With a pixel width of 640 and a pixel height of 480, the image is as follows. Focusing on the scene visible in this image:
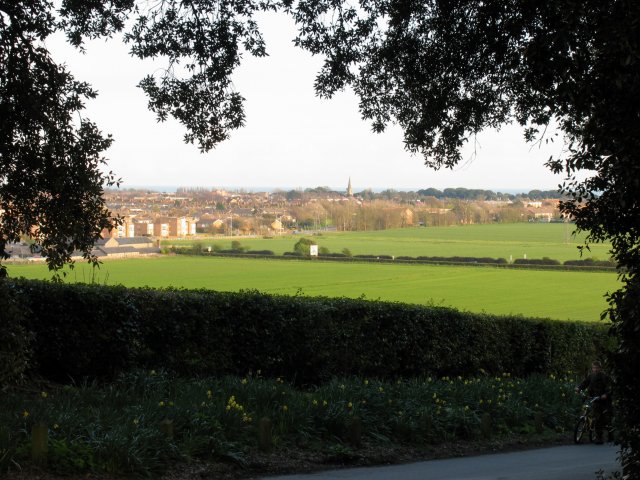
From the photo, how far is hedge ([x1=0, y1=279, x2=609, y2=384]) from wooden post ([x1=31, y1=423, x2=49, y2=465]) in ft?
10.8

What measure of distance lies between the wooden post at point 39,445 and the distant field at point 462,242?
58.7m

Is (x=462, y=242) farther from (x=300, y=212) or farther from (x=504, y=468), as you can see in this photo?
(x=504, y=468)

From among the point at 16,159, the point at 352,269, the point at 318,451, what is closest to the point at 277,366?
the point at 318,451

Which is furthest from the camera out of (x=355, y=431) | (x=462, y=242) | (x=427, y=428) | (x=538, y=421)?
(x=462, y=242)

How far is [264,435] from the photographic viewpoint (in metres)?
10.4

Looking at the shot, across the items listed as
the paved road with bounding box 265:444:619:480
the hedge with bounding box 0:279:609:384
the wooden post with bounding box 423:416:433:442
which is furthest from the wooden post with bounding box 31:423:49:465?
the wooden post with bounding box 423:416:433:442

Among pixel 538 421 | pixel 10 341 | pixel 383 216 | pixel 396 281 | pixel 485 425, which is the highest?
pixel 383 216

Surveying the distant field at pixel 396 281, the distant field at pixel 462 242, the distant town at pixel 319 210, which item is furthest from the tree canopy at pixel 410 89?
the distant field at pixel 462 242

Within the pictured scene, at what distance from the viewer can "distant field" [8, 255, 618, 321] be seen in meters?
43.2

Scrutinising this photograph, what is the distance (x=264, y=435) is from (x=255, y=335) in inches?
235

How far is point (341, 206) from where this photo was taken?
3369 inches

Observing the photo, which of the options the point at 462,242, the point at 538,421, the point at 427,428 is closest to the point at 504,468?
the point at 427,428

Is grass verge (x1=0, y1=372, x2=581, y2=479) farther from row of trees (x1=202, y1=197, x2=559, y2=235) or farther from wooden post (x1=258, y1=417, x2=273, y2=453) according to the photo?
row of trees (x1=202, y1=197, x2=559, y2=235)

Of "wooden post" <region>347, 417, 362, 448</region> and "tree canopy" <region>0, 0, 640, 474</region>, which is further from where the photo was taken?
"wooden post" <region>347, 417, 362, 448</region>
